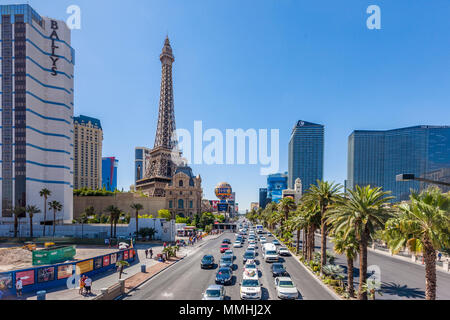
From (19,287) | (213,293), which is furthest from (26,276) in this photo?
(213,293)

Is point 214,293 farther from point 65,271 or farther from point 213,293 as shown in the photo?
point 65,271

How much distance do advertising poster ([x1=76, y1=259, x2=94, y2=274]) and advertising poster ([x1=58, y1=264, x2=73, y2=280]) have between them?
24.3 inches

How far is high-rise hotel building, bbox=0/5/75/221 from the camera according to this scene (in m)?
68.8

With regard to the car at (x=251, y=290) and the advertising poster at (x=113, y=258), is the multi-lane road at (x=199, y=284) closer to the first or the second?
the car at (x=251, y=290)

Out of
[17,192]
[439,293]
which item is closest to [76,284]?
[439,293]

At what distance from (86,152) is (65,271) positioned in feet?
601

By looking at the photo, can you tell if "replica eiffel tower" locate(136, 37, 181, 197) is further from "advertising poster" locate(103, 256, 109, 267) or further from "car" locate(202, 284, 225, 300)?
"car" locate(202, 284, 225, 300)

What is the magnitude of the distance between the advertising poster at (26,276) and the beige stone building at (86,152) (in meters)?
176

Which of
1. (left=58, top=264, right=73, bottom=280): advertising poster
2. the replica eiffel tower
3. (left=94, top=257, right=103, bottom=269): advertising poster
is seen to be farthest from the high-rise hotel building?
(left=58, top=264, right=73, bottom=280): advertising poster

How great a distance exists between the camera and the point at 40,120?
72938 mm

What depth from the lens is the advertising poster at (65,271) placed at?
2306 cm

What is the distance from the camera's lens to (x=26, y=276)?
2122cm
